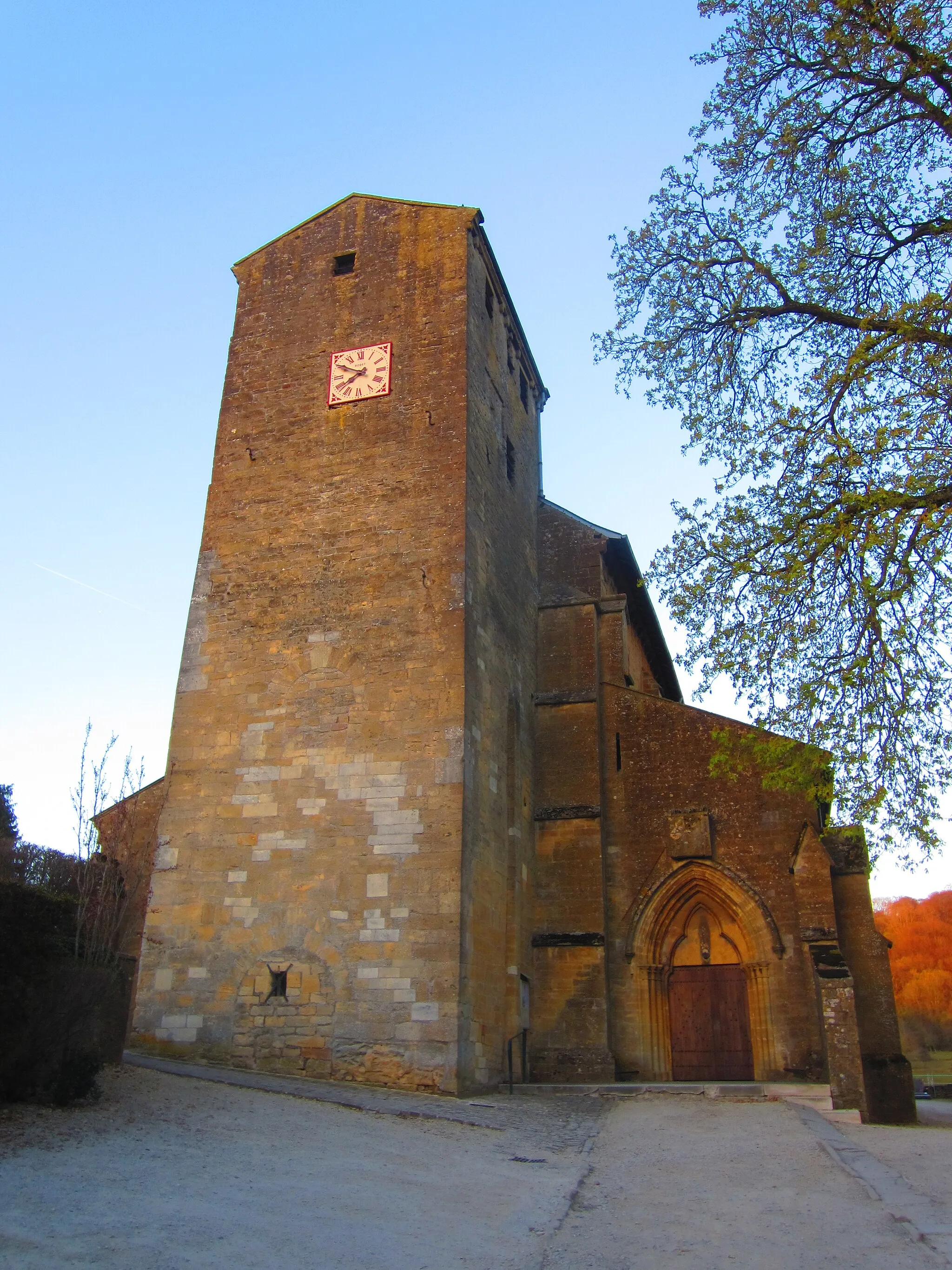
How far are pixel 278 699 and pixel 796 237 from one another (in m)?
8.50

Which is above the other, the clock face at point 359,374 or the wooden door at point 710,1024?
the clock face at point 359,374

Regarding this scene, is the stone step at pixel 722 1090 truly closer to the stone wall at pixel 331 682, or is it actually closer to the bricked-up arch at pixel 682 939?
the bricked-up arch at pixel 682 939

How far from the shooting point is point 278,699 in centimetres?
1393

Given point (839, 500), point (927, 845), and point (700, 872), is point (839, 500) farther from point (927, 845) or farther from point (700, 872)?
point (700, 872)

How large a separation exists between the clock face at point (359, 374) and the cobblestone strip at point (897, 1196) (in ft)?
37.2

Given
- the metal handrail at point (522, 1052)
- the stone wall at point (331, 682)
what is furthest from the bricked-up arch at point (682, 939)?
the stone wall at point (331, 682)

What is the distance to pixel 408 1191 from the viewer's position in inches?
267

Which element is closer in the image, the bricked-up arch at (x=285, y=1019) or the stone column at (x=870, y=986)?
the bricked-up arch at (x=285, y=1019)

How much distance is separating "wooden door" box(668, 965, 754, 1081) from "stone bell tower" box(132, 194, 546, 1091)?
250 cm

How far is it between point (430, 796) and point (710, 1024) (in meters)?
5.82

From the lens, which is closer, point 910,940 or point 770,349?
point 770,349

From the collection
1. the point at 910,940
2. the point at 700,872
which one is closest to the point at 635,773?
the point at 700,872

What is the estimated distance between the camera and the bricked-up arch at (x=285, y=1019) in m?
11.9

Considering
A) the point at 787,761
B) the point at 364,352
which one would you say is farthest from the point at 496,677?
the point at 787,761
